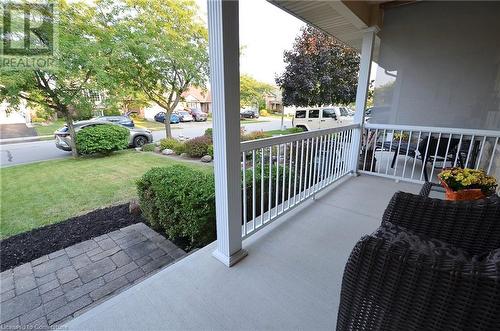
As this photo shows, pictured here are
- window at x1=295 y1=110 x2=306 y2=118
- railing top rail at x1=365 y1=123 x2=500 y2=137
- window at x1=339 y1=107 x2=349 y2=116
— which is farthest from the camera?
window at x1=295 y1=110 x2=306 y2=118

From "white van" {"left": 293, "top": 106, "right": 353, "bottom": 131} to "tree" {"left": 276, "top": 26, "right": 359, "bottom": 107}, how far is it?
614mm

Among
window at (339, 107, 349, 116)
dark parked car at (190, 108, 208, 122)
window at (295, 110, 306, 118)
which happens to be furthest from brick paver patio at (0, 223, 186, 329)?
dark parked car at (190, 108, 208, 122)

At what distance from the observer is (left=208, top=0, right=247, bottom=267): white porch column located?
139 cm

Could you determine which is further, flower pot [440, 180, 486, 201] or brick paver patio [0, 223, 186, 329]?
flower pot [440, 180, 486, 201]

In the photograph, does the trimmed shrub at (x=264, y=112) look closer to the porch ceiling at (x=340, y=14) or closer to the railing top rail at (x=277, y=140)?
the porch ceiling at (x=340, y=14)

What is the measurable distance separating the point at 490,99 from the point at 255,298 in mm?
3961

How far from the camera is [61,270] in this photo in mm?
2012

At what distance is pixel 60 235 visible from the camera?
104 inches

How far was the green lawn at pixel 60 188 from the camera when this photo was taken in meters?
3.18

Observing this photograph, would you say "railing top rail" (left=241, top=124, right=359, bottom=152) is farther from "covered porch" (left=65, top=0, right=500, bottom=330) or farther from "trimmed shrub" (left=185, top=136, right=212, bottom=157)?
"trimmed shrub" (left=185, top=136, right=212, bottom=157)

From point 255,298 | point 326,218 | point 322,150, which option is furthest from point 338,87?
point 255,298

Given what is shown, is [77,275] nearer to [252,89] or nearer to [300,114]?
[252,89]

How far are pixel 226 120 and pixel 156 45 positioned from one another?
7000mm

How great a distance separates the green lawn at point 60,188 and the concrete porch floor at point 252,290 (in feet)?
7.93
